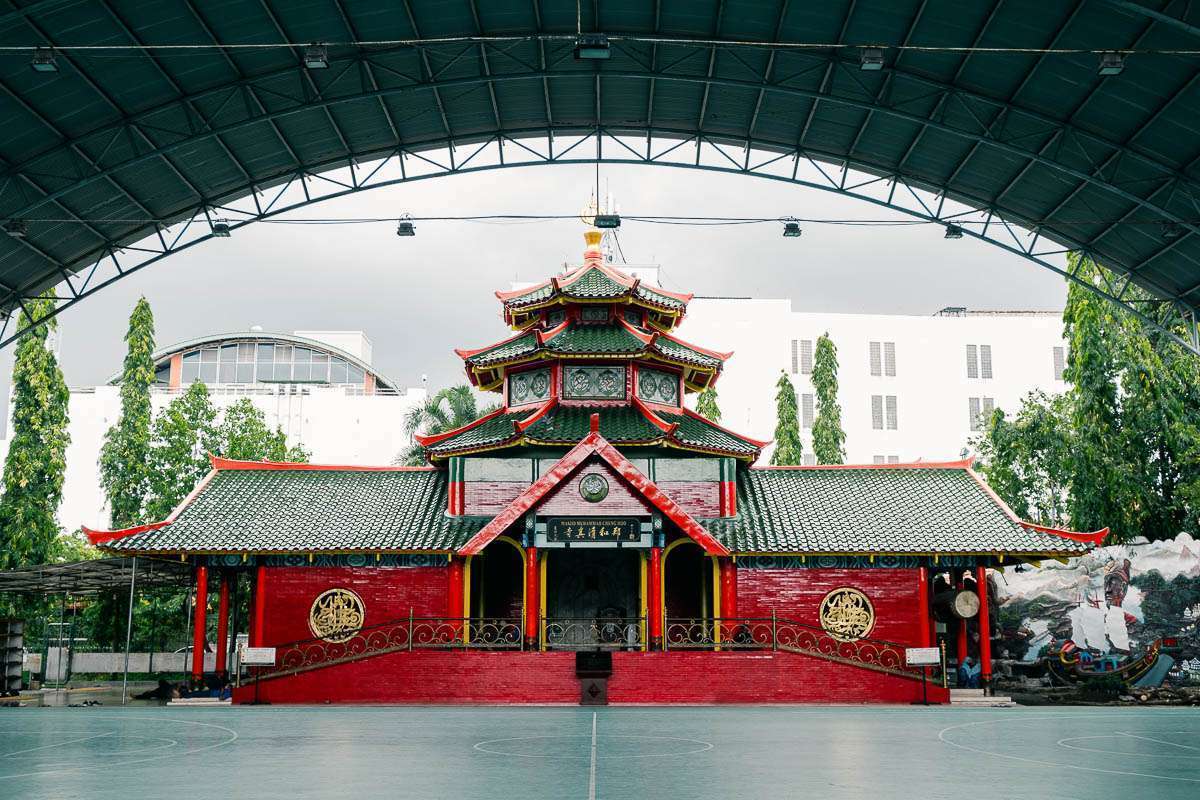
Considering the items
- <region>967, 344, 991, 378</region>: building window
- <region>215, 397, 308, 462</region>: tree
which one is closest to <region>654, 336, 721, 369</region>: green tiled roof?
<region>215, 397, 308, 462</region>: tree

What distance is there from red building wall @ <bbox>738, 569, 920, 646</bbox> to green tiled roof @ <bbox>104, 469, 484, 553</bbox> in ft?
23.2

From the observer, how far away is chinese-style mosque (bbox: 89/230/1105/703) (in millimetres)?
23250

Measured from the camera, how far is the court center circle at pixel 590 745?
1284cm

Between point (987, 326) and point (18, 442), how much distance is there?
150ft

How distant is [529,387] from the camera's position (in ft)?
97.9

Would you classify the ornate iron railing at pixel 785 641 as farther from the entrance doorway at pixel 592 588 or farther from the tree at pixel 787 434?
the tree at pixel 787 434

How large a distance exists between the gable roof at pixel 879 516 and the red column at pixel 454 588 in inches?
248

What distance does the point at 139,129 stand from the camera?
23.1 metres

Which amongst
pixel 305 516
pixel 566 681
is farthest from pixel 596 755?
pixel 305 516

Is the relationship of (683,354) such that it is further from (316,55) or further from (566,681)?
(316,55)

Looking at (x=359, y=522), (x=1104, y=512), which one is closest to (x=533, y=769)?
(x=359, y=522)

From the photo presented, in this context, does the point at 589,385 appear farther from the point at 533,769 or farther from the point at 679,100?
the point at 533,769

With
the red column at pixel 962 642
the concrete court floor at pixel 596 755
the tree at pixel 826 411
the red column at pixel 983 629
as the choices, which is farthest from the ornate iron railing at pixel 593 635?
the tree at pixel 826 411

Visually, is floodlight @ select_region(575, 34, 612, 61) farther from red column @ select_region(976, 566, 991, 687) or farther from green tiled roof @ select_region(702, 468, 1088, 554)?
red column @ select_region(976, 566, 991, 687)
